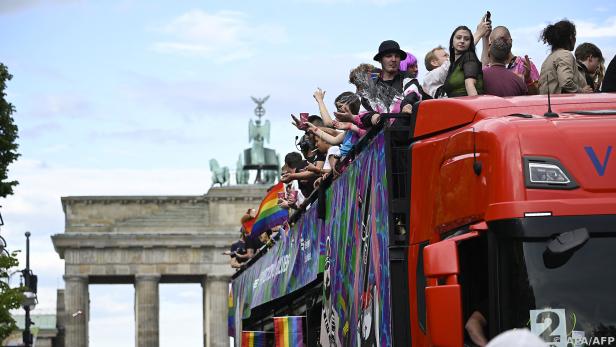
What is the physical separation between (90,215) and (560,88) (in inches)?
3375

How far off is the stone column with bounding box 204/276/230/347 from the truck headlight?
85885 mm

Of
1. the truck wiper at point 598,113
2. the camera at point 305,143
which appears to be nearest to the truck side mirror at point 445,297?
the truck wiper at point 598,113

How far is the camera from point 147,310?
97312 mm

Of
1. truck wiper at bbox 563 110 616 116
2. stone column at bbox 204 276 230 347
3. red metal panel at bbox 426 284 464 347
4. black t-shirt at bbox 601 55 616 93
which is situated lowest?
red metal panel at bbox 426 284 464 347

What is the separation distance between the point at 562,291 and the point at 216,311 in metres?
89.4

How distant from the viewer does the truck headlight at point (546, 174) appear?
25.2ft

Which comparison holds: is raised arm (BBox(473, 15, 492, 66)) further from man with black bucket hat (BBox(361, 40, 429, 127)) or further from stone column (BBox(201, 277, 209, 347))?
stone column (BBox(201, 277, 209, 347))

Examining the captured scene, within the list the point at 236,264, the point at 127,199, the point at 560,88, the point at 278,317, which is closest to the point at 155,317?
the point at 127,199

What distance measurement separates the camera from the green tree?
105 ft

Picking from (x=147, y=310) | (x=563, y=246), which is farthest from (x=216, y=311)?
(x=563, y=246)

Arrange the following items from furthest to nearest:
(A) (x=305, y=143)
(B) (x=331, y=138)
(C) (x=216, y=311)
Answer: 1. (C) (x=216, y=311)
2. (A) (x=305, y=143)
3. (B) (x=331, y=138)

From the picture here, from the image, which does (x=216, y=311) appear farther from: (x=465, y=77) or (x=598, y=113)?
(x=598, y=113)

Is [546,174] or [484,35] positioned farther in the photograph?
[484,35]

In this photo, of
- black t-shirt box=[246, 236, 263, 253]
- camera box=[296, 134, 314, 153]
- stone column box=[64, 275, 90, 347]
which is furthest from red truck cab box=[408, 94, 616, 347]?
stone column box=[64, 275, 90, 347]
